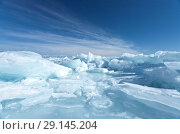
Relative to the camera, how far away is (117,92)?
321cm

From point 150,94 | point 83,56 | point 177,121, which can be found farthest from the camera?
point 83,56

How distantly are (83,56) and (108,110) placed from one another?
13.2 m

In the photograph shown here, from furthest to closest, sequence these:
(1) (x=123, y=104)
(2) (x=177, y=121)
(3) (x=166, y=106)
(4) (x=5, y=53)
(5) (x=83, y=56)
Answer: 1. (5) (x=83, y=56)
2. (4) (x=5, y=53)
3. (1) (x=123, y=104)
4. (3) (x=166, y=106)
5. (2) (x=177, y=121)

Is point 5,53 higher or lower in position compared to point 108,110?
higher

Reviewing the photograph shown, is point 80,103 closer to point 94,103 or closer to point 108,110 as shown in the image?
point 94,103

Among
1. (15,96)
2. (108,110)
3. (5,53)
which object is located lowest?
(108,110)

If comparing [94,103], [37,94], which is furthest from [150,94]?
[37,94]

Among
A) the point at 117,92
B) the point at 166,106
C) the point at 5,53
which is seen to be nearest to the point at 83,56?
the point at 5,53

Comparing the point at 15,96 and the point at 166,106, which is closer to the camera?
the point at 166,106

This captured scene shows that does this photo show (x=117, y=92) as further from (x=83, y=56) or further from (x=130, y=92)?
(x=83, y=56)

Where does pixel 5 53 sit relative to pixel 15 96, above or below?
above

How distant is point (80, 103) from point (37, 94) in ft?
4.04

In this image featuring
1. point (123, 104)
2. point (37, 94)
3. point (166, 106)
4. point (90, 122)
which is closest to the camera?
point (90, 122)

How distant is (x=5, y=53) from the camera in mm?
4418
